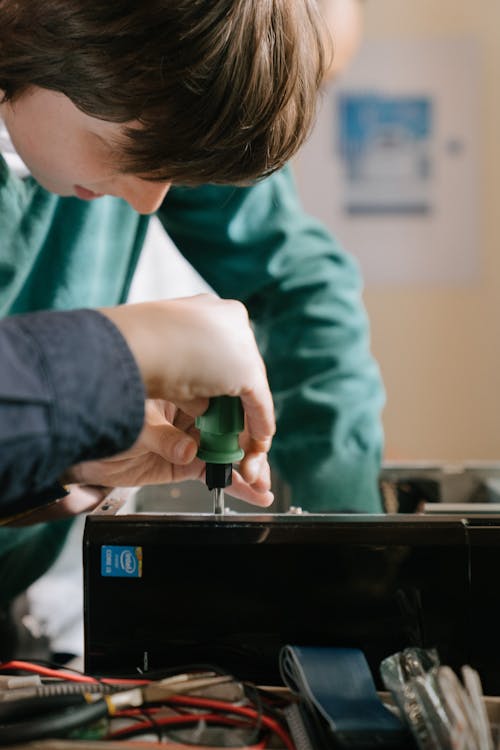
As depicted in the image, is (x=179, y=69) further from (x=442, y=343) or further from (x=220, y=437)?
(x=442, y=343)

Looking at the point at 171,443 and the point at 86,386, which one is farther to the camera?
the point at 171,443

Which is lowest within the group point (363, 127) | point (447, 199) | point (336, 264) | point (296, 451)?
point (296, 451)

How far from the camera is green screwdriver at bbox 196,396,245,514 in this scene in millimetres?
528

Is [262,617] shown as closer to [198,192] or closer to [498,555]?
[498,555]

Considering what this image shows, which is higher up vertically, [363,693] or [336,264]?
[336,264]

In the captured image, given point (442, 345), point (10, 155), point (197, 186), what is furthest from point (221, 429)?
point (442, 345)

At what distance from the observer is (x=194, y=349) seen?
0.48 m

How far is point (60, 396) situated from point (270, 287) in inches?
23.0

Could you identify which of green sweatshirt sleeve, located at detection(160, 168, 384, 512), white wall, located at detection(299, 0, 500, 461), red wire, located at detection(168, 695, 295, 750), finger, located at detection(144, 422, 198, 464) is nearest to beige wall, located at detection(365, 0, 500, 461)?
white wall, located at detection(299, 0, 500, 461)

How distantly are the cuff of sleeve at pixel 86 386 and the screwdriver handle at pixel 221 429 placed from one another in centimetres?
8

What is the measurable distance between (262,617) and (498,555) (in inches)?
5.9

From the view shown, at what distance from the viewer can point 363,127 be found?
7.57 ft

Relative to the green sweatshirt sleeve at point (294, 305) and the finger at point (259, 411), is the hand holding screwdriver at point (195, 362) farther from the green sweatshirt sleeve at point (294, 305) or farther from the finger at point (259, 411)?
the green sweatshirt sleeve at point (294, 305)

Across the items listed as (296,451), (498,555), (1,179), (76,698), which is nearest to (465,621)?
(498,555)
